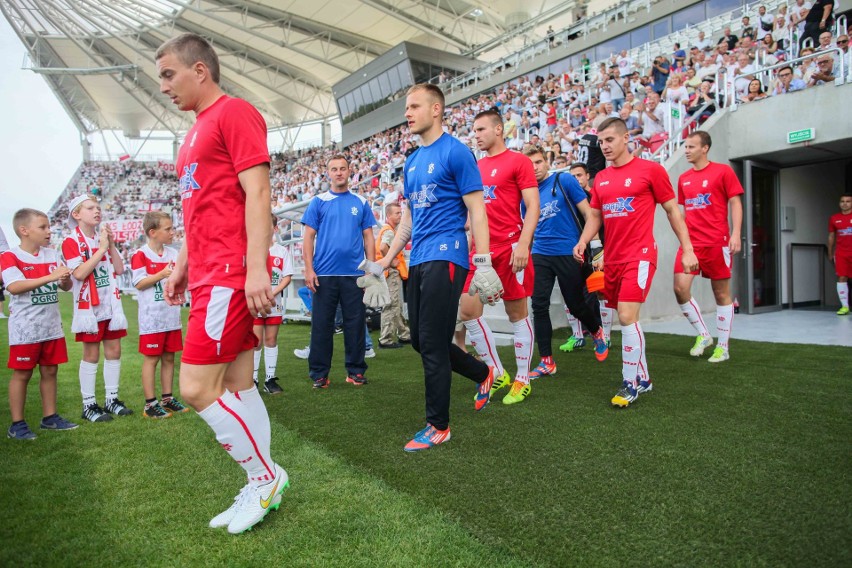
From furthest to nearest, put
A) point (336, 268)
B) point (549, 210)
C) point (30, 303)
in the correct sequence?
point (549, 210)
point (336, 268)
point (30, 303)

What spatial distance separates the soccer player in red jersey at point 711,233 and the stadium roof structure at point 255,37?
25491 mm

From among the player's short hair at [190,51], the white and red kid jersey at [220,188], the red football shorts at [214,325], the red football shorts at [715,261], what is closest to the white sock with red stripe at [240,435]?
the red football shorts at [214,325]

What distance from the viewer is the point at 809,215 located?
11.1m

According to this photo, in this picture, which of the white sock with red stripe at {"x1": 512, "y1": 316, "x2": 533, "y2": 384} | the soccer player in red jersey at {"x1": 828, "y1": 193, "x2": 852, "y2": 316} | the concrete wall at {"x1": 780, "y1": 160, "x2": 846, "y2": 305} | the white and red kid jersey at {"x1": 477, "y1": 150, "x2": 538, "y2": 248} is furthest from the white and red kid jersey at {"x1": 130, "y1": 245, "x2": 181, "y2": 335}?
the concrete wall at {"x1": 780, "y1": 160, "x2": 846, "y2": 305}

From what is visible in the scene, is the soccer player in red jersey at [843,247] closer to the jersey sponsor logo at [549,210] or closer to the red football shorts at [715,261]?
the red football shorts at [715,261]

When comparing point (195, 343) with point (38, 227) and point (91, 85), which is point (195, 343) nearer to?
point (38, 227)

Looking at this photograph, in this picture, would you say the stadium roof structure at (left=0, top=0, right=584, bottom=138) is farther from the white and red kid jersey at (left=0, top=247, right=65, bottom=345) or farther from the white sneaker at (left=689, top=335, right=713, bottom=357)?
the white and red kid jersey at (left=0, top=247, right=65, bottom=345)

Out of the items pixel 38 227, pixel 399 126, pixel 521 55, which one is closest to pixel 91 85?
pixel 399 126

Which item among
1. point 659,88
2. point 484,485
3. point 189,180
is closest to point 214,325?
point 189,180

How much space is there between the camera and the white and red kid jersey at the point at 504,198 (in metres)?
4.45

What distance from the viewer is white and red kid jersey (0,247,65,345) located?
Result: 13.2 ft

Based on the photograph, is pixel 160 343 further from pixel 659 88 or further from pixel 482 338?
pixel 659 88

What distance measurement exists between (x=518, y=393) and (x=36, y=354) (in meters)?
3.71

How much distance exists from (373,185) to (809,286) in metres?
14.0
